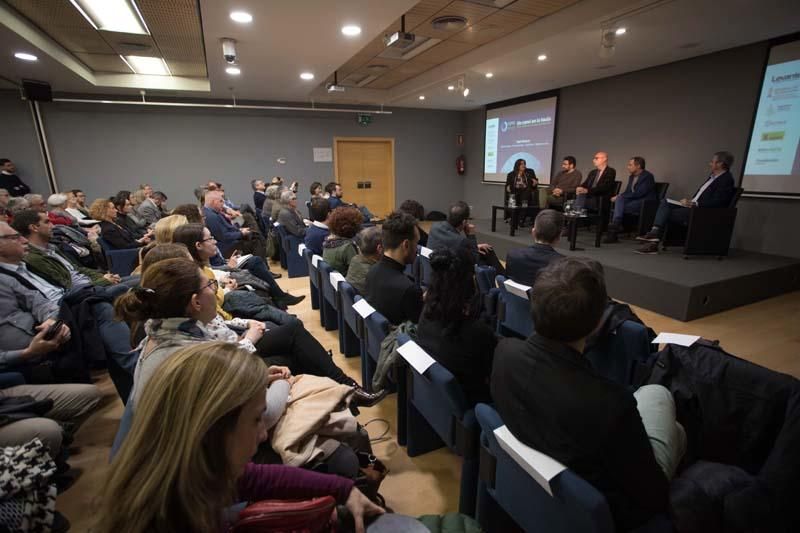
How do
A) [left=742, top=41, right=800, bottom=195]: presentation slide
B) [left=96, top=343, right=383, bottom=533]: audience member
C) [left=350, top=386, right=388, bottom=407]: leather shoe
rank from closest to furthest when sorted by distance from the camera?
1. [left=96, top=343, right=383, bottom=533]: audience member
2. [left=350, top=386, right=388, bottom=407]: leather shoe
3. [left=742, top=41, right=800, bottom=195]: presentation slide

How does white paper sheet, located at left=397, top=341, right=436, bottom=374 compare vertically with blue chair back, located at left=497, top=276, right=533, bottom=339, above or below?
above

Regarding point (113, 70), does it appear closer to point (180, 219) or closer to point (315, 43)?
point (315, 43)

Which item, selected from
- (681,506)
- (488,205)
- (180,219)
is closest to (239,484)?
(681,506)

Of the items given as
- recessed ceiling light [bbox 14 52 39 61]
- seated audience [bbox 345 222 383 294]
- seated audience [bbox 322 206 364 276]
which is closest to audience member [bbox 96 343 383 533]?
seated audience [bbox 345 222 383 294]

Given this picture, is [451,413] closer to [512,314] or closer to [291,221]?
[512,314]

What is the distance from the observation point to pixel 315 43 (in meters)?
4.37

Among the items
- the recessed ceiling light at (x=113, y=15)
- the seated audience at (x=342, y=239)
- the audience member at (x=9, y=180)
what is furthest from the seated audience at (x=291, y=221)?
the audience member at (x=9, y=180)

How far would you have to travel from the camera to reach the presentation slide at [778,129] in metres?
4.39

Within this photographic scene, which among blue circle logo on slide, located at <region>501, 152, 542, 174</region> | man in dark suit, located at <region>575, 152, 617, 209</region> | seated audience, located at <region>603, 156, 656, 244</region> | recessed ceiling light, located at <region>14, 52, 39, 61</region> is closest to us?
recessed ceiling light, located at <region>14, 52, 39, 61</region>

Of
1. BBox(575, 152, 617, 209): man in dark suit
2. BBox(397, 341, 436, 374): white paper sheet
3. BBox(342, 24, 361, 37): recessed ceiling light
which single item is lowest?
BBox(397, 341, 436, 374): white paper sheet

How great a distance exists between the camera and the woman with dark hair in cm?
152

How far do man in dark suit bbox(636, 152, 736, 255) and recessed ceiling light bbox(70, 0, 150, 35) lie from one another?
6.45 m

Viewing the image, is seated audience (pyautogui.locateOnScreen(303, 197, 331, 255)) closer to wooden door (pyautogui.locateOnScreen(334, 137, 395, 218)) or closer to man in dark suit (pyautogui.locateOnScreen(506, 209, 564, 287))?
man in dark suit (pyautogui.locateOnScreen(506, 209, 564, 287))

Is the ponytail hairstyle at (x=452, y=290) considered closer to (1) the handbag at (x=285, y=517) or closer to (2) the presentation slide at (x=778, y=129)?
(1) the handbag at (x=285, y=517)
